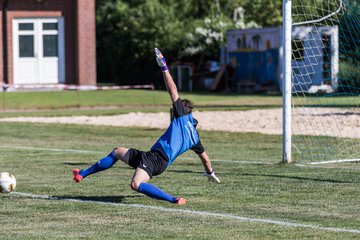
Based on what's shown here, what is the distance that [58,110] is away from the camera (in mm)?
34469

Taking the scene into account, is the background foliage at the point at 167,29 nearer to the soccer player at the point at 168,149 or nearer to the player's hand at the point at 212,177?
the player's hand at the point at 212,177

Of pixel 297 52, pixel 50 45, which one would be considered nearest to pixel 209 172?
pixel 297 52

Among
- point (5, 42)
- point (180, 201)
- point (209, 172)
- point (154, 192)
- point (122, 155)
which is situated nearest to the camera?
point (154, 192)

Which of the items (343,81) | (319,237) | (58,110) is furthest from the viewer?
(58,110)

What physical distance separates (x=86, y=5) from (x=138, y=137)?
21.4m

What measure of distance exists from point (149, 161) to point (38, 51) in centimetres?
3217

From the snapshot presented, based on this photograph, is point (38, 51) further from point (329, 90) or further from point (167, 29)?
point (329, 90)

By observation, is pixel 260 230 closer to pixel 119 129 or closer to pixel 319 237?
pixel 319 237

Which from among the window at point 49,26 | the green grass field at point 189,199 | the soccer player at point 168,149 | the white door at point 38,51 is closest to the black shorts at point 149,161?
the soccer player at point 168,149

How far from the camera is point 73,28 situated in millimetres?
42875

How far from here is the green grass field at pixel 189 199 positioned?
31.2ft

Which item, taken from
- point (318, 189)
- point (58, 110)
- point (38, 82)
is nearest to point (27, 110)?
point (58, 110)

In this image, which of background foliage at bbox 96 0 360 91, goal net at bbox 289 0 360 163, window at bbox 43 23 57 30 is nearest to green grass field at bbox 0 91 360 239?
goal net at bbox 289 0 360 163

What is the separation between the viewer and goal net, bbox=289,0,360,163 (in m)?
17.5
